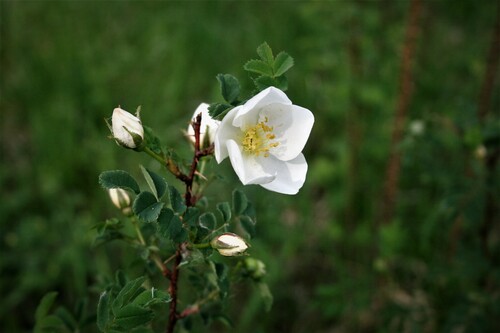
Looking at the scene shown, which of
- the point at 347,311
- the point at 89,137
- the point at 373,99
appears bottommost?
the point at 347,311

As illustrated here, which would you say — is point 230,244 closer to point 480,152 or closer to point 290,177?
point 290,177

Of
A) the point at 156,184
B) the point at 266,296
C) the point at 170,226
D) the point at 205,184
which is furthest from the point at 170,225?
the point at 266,296

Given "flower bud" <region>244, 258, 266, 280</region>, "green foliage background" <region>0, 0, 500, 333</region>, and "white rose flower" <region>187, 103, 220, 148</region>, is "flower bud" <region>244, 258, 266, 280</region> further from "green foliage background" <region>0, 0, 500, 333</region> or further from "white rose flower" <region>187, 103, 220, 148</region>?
"green foliage background" <region>0, 0, 500, 333</region>

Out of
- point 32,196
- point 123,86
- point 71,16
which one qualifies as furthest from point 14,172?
point 71,16

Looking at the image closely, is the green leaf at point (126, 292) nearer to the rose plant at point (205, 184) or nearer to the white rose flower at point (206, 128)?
the rose plant at point (205, 184)

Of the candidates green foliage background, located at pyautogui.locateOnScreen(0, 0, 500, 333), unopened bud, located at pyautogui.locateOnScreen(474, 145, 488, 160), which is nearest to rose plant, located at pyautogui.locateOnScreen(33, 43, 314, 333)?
green foliage background, located at pyautogui.locateOnScreen(0, 0, 500, 333)

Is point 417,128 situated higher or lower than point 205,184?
lower

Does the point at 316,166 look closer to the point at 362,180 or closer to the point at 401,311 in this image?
the point at 362,180
